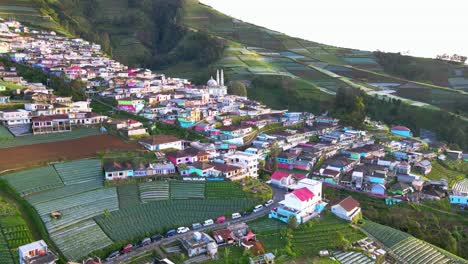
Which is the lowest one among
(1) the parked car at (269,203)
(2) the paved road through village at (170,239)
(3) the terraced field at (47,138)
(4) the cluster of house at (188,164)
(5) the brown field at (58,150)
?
(2) the paved road through village at (170,239)

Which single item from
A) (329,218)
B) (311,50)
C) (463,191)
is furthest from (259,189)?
(311,50)

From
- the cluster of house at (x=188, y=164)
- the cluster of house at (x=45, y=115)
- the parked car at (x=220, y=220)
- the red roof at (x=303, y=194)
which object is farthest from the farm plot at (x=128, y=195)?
the cluster of house at (x=45, y=115)

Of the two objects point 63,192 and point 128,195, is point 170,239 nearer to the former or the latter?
point 128,195

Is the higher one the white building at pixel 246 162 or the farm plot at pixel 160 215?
the white building at pixel 246 162

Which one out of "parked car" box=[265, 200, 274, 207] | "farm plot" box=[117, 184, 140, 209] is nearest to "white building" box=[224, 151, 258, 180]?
"parked car" box=[265, 200, 274, 207]

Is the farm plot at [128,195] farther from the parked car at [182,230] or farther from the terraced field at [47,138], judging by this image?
the terraced field at [47,138]

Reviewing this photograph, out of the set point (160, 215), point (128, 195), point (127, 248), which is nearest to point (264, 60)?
point (128, 195)
